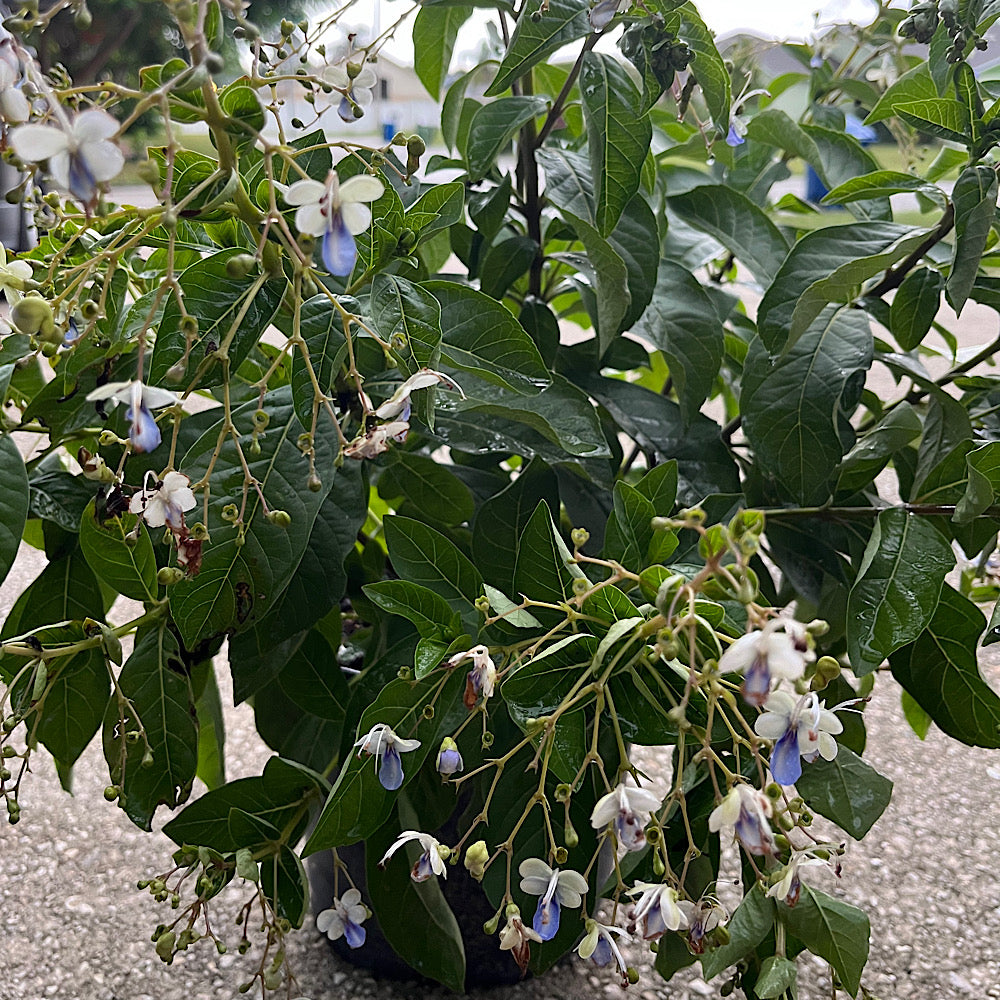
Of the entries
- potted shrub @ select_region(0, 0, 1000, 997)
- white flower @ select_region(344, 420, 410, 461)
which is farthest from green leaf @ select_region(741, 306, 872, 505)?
white flower @ select_region(344, 420, 410, 461)

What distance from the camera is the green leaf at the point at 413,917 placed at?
1.33ft

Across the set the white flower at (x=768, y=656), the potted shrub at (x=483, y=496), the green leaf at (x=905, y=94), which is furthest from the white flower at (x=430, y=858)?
the green leaf at (x=905, y=94)

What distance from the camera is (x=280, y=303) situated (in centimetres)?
31

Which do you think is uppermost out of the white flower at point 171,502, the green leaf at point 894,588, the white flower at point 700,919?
the white flower at point 171,502

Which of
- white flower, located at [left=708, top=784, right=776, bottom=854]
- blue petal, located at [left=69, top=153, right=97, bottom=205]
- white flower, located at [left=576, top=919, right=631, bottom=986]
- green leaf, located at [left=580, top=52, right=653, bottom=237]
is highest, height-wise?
blue petal, located at [left=69, top=153, right=97, bottom=205]

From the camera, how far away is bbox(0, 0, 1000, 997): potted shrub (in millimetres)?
273

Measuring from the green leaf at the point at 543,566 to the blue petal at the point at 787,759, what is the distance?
100 millimetres

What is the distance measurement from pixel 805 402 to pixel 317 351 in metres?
0.20

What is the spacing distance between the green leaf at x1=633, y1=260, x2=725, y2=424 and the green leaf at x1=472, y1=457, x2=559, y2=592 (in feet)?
0.24

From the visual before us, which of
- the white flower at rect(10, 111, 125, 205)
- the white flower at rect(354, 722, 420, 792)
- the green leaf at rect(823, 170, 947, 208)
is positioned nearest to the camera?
the white flower at rect(10, 111, 125, 205)

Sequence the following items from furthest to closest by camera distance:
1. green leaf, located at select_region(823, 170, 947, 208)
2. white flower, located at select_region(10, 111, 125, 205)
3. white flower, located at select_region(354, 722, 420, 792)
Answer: green leaf, located at select_region(823, 170, 947, 208) → white flower, located at select_region(354, 722, 420, 792) → white flower, located at select_region(10, 111, 125, 205)

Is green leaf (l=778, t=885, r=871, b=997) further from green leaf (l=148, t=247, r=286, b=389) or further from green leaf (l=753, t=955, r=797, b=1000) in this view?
green leaf (l=148, t=247, r=286, b=389)

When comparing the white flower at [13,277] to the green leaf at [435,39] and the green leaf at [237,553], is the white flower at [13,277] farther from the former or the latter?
the green leaf at [435,39]

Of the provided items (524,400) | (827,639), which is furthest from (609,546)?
(827,639)
